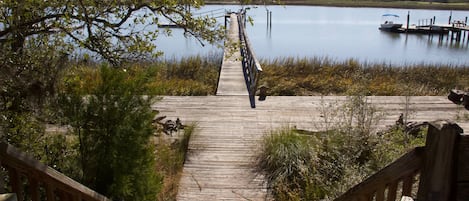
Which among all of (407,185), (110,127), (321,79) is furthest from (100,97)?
(321,79)

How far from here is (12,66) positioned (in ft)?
8.86

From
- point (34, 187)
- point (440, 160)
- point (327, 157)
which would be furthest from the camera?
point (327, 157)

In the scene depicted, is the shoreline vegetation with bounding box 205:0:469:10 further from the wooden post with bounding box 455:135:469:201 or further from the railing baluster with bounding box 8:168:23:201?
the wooden post with bounding box 455:135:469:201

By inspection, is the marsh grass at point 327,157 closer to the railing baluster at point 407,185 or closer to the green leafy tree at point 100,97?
the green leafy tree at point 100,97

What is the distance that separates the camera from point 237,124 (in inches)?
292

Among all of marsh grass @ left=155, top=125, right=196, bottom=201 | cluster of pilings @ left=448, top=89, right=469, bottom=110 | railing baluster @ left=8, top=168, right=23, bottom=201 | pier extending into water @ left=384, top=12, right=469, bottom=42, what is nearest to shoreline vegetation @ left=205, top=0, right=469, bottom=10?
pier extending into water @ left=384, top=12, right=469, bottom=42

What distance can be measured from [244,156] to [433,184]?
441 centimetres

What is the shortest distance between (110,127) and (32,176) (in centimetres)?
127

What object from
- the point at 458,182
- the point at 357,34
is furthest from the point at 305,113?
the point at 357,34

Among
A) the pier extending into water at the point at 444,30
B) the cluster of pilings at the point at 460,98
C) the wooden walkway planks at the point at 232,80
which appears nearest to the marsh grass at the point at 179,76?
the wooden walkway planks at the point at 232,80

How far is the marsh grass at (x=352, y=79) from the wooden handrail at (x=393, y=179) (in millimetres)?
7968

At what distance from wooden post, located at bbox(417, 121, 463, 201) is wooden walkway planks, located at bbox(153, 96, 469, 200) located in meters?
3.29

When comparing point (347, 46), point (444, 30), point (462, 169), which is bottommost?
point (347, 46)

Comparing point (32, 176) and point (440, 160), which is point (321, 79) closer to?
point (32, 176)
